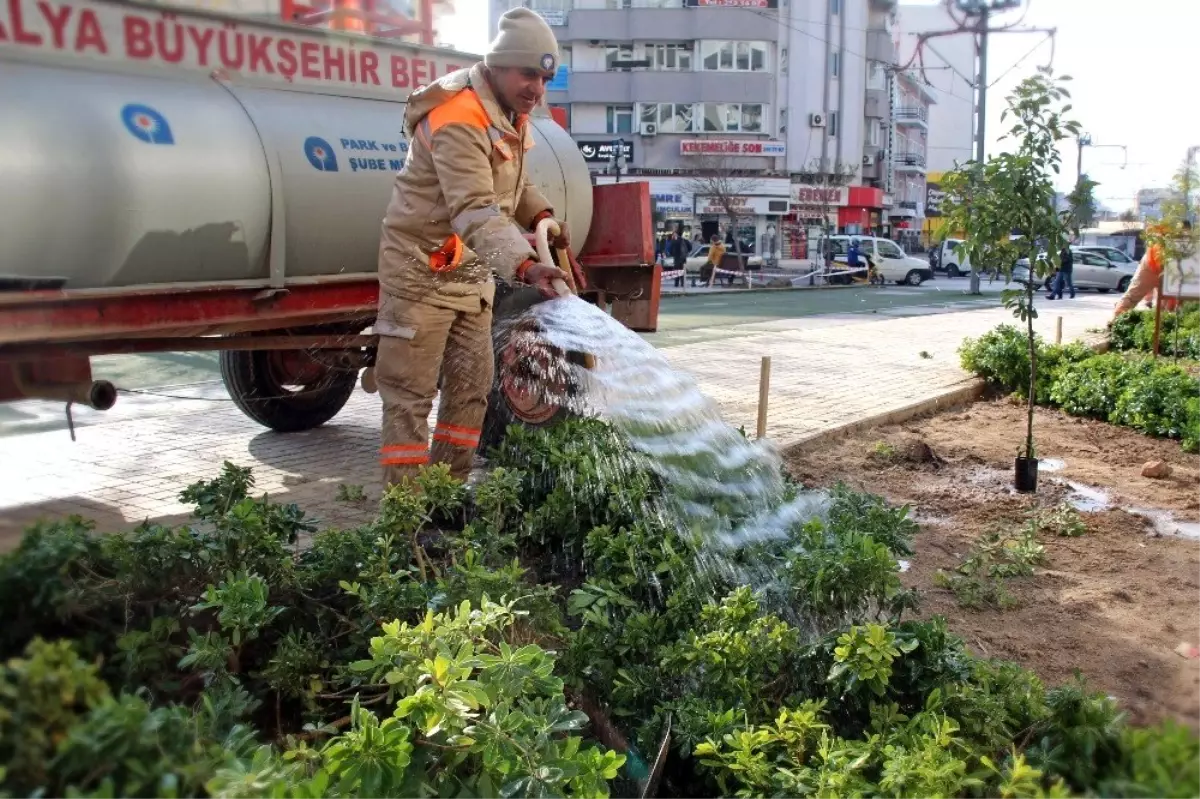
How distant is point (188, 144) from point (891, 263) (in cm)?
3844

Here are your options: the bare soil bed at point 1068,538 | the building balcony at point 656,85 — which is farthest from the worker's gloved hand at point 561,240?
the building balcony at point 656,85

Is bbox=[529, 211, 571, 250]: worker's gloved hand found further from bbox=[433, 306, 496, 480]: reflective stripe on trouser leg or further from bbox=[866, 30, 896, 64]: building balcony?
bbox=[866, 30, 896, 64]: building balcony

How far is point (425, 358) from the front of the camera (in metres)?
4.65

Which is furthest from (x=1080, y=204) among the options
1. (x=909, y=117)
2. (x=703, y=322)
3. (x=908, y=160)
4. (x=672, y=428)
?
(x=909, y=117)

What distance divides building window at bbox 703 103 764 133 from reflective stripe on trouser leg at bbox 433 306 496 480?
5137cm

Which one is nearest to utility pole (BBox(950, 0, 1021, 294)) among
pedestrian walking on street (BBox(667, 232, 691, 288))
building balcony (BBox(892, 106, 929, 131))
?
pedestrian walking on street (BBox(667, 232, 691, 288))

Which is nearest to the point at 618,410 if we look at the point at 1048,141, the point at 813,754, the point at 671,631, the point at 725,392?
the point at 671,631

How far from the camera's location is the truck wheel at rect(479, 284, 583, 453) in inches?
224

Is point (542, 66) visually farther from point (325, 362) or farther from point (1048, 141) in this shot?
point (1048, 141)

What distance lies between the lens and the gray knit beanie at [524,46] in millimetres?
4352

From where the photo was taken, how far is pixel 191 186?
4.91 meters

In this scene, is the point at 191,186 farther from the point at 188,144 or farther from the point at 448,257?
the point at 448,257

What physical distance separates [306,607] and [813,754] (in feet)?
4.51

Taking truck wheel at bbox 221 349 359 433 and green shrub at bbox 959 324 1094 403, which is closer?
truck wheel at bbox 221 349 359 433
